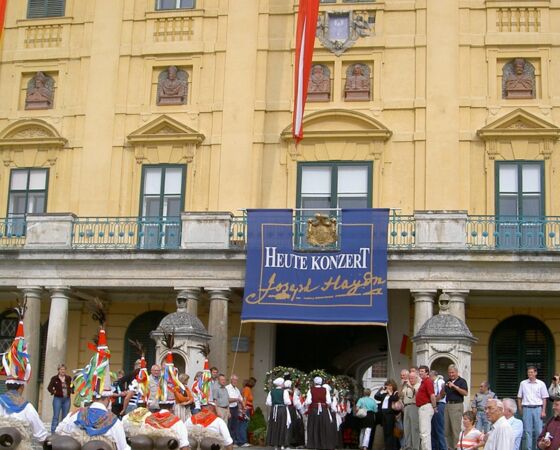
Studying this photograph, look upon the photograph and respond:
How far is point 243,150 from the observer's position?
3059cm

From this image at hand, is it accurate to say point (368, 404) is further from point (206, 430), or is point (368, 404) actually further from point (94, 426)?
point (94, 426)

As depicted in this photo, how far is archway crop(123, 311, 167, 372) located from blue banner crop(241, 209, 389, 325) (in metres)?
5.10

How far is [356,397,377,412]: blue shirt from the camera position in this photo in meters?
24.0

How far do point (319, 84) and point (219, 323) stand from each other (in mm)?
7896

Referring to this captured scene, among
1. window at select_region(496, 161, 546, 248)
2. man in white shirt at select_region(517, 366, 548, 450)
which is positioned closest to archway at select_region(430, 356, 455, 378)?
man in white shirt at select_region(517, 366, 548, 450)

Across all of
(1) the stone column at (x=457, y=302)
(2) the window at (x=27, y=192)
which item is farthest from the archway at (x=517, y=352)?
(2) the window at (x=27, y=192)

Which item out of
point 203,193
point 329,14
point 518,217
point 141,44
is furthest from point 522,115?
point 141,44

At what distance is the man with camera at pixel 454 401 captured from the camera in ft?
67.8

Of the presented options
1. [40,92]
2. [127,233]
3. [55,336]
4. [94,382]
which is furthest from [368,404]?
[40,92]

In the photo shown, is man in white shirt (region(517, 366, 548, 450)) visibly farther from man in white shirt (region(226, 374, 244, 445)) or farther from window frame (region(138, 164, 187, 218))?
window frame (region(138, 164, 187, 218))

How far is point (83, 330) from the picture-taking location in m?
31.3

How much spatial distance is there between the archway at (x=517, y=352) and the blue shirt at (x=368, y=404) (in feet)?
19.5

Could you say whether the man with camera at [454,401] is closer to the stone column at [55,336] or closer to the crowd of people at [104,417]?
the crowd of people at [104,417]

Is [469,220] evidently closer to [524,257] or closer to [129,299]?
[524,257]
